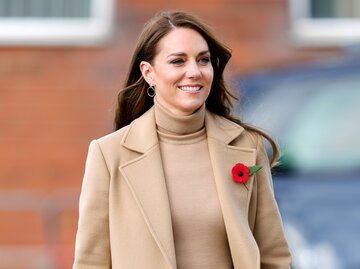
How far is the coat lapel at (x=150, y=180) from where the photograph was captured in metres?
4.30

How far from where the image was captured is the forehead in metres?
4.38

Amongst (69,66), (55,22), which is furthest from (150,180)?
(55,22)

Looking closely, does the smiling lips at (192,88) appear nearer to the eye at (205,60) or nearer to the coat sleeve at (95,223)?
the eye at (205,60)

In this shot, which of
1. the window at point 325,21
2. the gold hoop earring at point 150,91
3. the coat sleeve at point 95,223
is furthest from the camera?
the window at point 325,21

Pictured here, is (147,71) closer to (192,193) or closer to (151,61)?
(151,61)

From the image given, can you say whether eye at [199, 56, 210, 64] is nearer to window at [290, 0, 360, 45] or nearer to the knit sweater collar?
the knit sweater collar

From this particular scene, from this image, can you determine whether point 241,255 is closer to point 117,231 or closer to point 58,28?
point 117,231

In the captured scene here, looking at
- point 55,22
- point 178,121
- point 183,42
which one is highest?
point 183,42

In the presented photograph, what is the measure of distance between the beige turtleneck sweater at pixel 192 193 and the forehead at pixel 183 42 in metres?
0.22

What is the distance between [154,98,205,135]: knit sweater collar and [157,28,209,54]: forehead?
8.4 inches

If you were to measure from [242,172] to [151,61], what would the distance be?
481 mm

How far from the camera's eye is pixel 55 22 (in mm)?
12570

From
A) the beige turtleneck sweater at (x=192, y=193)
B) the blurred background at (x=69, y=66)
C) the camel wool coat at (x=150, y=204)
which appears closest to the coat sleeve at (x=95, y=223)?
the camel wool coat at (x=150, y=204)

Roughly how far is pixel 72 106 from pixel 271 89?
4497 millimetres
